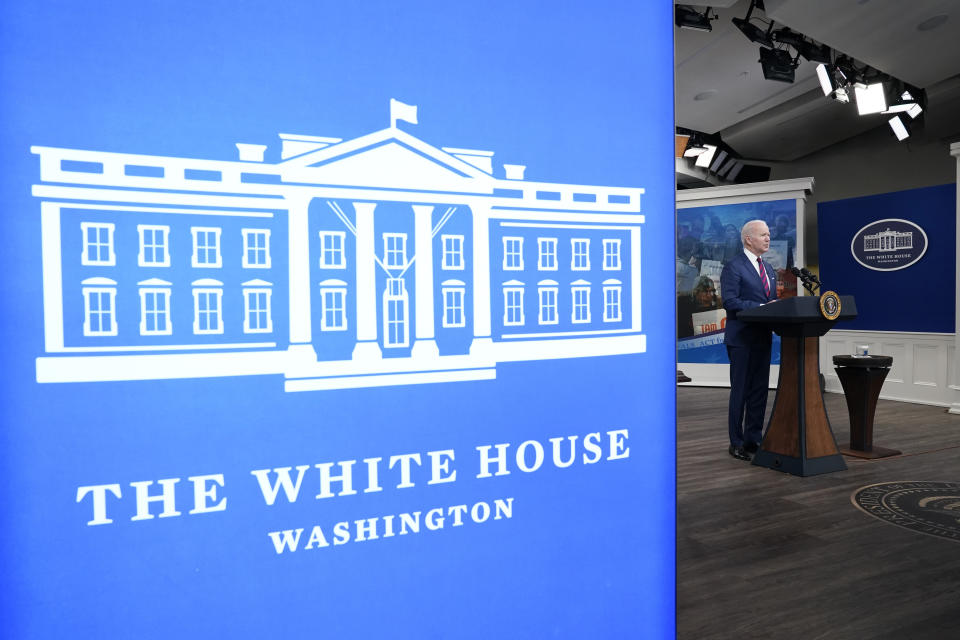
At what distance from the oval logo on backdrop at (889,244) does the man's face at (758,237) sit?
367 cm

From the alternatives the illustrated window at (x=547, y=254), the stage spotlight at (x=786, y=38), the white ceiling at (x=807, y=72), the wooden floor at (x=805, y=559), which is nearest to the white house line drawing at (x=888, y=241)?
the white ceiling at (x=807, y=72)

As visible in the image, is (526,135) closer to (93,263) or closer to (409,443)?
(409,443)

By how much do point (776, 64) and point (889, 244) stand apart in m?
2.56

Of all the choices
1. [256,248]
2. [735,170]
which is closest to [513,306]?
[256,248]

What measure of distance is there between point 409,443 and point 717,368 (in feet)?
26.0

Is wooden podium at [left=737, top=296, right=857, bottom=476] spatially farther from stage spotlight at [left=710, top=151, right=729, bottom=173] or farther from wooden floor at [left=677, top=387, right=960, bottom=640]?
stage spotlight at [left=710, top=151, right=729, bottom=173]

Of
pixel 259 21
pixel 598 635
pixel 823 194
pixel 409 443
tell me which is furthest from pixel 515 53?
pixel 823 194

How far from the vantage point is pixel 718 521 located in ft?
9.88

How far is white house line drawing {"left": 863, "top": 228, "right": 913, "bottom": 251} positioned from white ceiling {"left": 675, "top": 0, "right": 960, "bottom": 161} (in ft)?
5.65

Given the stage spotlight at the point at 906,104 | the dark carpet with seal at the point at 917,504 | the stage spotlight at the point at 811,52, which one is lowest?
the dark carpet with seal at the point at 917,504

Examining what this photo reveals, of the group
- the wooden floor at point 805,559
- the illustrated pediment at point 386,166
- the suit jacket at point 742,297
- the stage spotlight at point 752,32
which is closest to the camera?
the illustrated pediment at point 386,166

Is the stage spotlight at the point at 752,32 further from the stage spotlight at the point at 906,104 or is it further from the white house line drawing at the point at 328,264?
the white house line drawing at the point at 328,264

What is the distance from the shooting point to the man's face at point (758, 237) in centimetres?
419

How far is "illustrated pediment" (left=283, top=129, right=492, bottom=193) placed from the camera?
849mm
